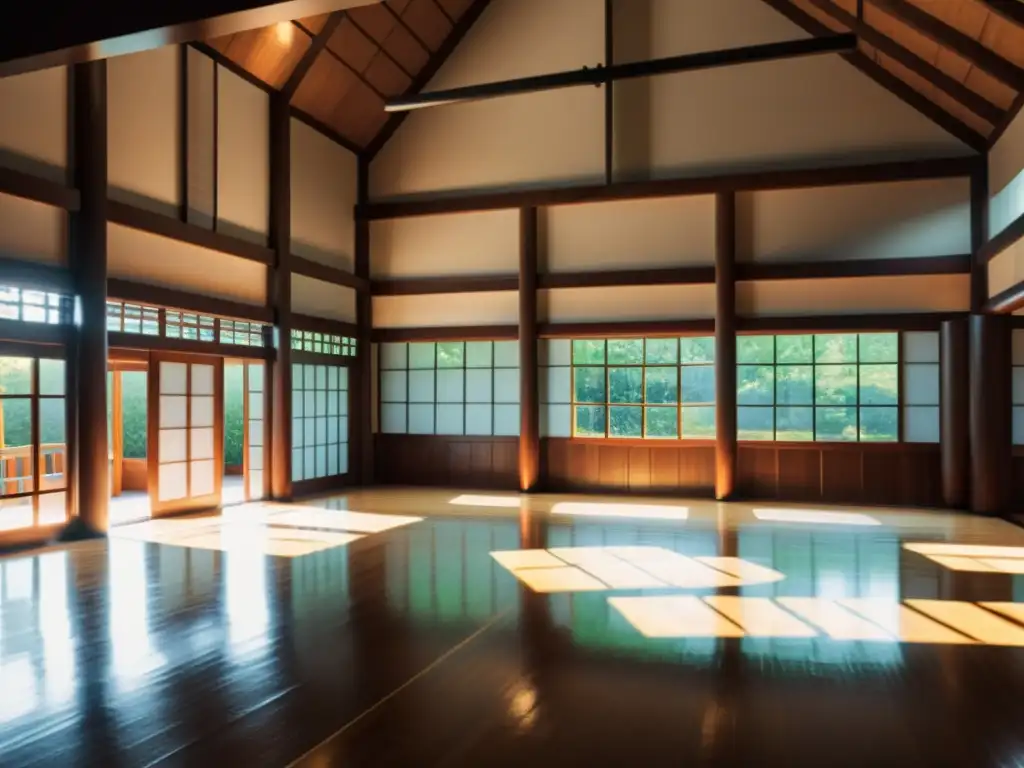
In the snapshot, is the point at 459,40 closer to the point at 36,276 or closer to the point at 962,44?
the point at 962,44

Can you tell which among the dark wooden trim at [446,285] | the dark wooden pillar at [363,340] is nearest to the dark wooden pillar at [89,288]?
the dark wooden pillar at [363,340]

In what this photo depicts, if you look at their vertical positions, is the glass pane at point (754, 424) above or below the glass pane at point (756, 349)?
below

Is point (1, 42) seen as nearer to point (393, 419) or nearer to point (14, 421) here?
point (14, 421)

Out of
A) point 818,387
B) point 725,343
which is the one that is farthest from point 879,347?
point 725,343

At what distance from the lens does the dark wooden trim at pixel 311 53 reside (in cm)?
787

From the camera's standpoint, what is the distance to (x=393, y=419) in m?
10.1

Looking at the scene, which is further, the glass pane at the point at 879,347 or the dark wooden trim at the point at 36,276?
the glass pane at the point at 879,347

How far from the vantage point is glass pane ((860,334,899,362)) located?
823 cm

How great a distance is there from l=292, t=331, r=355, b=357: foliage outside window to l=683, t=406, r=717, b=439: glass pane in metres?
4.20

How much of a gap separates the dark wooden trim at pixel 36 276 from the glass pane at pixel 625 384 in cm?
558

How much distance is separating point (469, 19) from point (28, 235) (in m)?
5.70

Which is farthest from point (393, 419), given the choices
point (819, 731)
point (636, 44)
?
point (819, 731)

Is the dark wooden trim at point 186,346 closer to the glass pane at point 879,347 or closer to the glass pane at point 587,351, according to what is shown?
the glass pane at point 587,351

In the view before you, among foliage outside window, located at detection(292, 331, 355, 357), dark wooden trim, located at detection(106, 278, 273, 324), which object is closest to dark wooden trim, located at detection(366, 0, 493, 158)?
foliage outside window, located at detection(292, 331, 355, 357)
